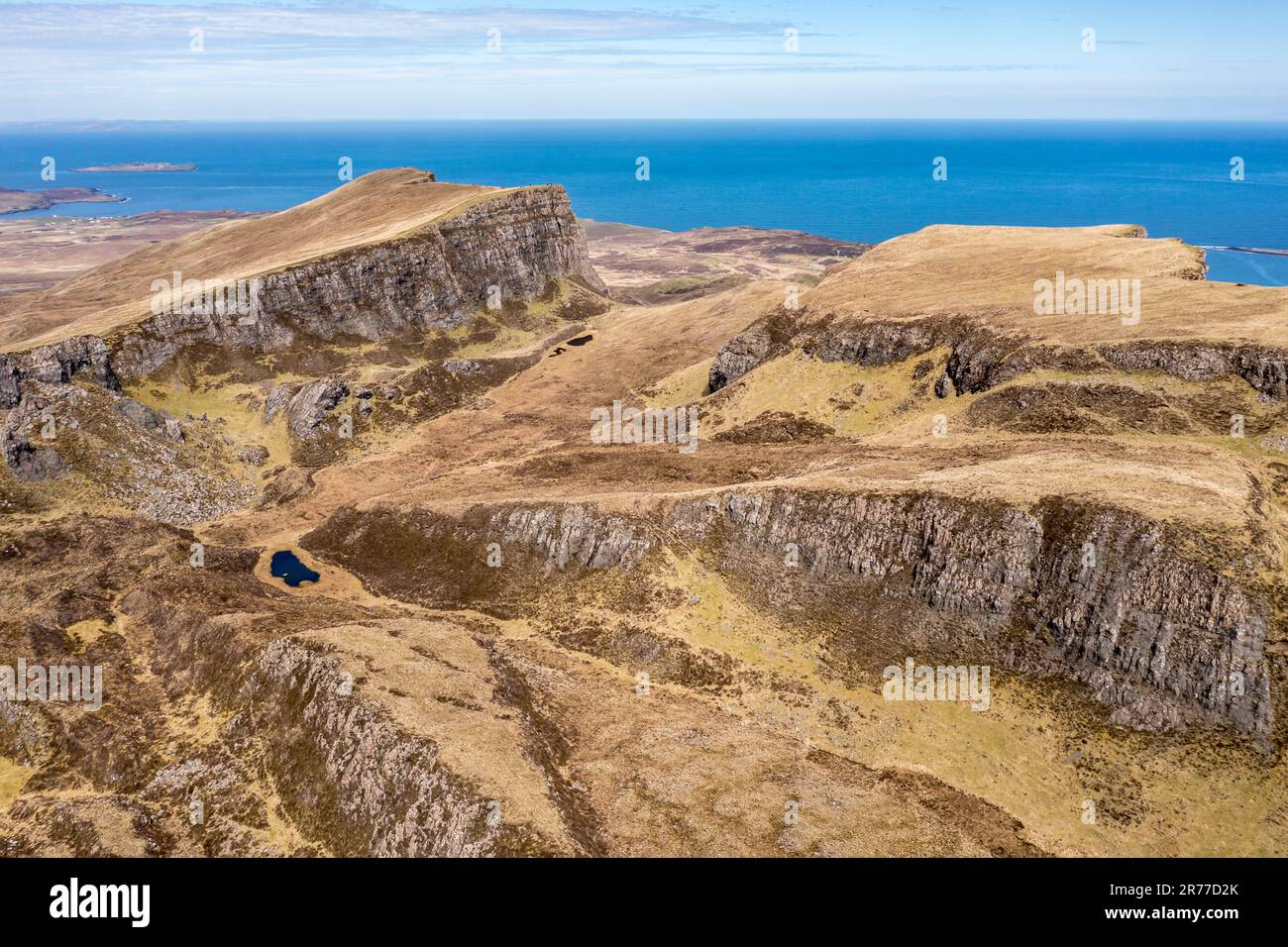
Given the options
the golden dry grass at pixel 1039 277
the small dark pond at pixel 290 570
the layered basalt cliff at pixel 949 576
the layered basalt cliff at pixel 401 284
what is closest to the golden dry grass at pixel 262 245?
the layered basalt cliff at pixel 401 284

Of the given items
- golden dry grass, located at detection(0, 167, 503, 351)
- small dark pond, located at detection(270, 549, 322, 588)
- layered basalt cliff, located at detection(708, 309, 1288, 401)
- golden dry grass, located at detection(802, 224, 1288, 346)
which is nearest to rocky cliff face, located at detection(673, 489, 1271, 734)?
layered basalt cliff, located at detection(708, 309, 1288, 401)

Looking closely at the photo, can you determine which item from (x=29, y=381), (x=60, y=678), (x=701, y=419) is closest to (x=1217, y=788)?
(x=701, y=419)

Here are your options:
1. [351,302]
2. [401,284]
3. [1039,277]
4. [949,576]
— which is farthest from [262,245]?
[949,576]

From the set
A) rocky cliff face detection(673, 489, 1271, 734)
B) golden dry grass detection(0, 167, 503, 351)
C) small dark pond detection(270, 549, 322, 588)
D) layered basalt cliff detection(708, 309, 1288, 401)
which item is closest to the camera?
rocky cliff face detection(673, 489, 1271, 734)

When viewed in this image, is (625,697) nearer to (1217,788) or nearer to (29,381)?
(1217,788)

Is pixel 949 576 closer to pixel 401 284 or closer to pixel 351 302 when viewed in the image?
pixel 351 302

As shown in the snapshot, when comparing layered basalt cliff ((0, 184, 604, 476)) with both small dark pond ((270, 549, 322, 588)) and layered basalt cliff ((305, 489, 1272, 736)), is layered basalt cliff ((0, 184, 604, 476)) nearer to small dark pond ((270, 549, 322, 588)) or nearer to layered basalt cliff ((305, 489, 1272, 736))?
small dark pond ((270, 549, 322, 588))

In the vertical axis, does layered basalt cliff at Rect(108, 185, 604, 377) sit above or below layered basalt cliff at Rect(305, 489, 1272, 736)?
above

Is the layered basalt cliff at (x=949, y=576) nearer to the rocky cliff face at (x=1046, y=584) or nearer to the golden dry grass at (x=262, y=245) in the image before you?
the rocky cliff face at (x=1046, y=584)
